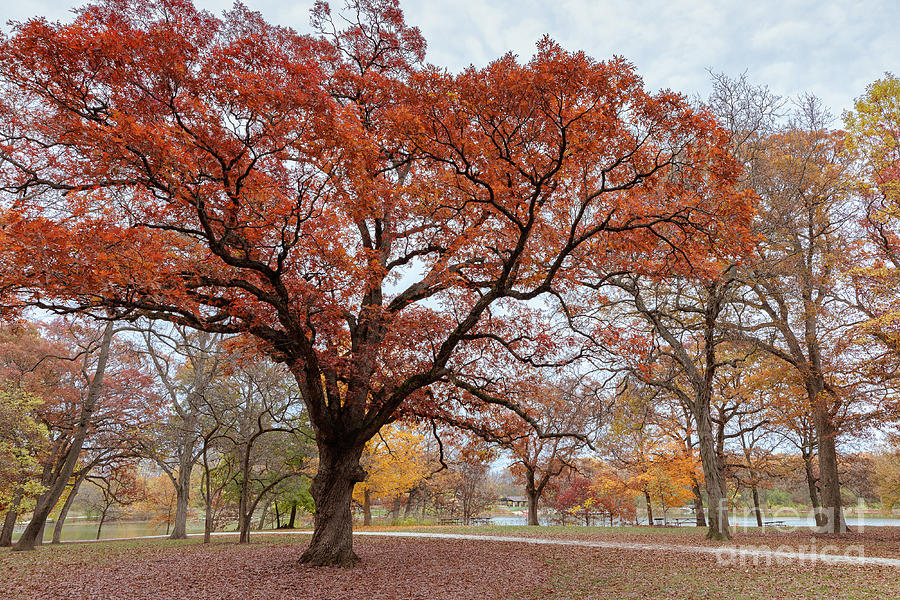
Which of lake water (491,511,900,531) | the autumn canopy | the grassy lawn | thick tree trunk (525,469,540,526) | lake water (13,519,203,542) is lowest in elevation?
lake water (13,519,203,542)

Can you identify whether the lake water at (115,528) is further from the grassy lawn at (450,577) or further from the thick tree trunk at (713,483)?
the thick tree trunk at (713,483)

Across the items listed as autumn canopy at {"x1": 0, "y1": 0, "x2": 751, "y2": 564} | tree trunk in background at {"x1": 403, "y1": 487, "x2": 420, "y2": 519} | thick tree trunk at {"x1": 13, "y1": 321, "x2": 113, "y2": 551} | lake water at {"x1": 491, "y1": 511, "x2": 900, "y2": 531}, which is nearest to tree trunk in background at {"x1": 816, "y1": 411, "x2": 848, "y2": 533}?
lake water at {"x1": 491, "y1": 511, "x2": 900, "y2": 531}

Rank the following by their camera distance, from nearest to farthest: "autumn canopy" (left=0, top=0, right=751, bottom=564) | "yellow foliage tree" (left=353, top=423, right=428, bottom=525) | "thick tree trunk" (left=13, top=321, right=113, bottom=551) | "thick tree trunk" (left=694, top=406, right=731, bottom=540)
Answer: "autumn canopy" (left=0, top=0, right=751, bottom=564)
"thick tree trunk" (left=694, top=406, right=731, bottom=540)
"thick tree trunk" (left=13, top=321, right=113, bottom=551)
"yellow foliage tree" (left=353, top=423, right=428, bottom=525)

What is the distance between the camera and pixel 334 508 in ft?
30.5

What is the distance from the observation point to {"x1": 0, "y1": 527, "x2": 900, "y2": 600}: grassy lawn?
21.2 ft

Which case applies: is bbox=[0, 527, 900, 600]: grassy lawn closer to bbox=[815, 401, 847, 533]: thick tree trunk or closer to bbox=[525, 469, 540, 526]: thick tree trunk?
bbox=[815, 401, 847, 533]: thick tree trunk

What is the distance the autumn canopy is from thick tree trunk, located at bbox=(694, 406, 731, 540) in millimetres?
5697

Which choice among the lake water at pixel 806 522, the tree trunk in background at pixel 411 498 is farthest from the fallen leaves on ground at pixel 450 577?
the tree trunk in background at pixel 411 498

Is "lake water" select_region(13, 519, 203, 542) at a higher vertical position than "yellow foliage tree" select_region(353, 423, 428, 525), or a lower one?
lower

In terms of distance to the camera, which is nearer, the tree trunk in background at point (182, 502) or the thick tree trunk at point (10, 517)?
the thick tree trunk at point (10, 517)

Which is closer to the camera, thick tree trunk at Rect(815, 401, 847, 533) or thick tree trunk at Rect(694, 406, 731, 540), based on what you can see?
thick tree trunk at Rect(694, 406, 731, 540)

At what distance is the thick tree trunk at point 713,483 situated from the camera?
12.8 m

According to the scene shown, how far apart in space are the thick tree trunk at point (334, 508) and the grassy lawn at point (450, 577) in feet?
1.37

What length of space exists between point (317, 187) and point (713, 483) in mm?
12726
